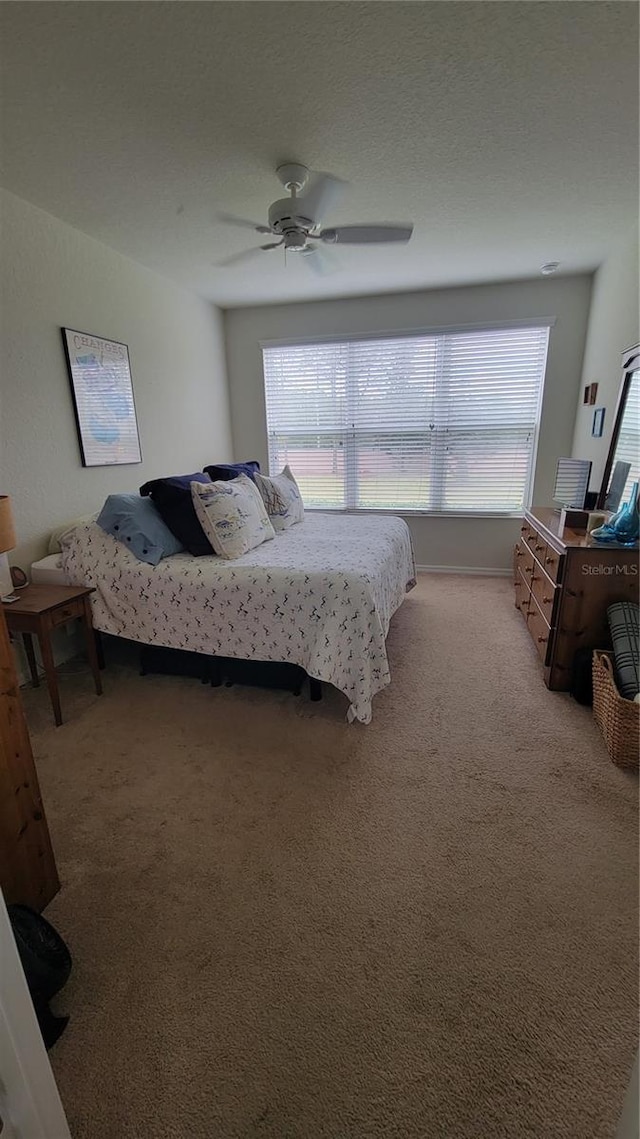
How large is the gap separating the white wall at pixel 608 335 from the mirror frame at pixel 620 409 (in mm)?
96

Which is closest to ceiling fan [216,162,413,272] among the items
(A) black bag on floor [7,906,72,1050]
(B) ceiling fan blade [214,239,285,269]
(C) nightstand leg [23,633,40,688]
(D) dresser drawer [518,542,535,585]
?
(B) ceiling fan blade [214,239,285,269]

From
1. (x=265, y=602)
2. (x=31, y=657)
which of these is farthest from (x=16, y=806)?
(x=31, y=657)

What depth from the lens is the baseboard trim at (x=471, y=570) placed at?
4484 mm

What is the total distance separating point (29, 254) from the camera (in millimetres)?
2512

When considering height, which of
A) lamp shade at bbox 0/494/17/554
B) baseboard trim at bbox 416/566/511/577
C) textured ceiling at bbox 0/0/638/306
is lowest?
baseboard trim at bbox 416/566/511/577

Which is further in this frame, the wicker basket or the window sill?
the window sill

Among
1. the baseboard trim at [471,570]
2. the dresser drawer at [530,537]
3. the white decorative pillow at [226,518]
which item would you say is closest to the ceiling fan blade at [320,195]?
the white decorative pillow at [226,518]

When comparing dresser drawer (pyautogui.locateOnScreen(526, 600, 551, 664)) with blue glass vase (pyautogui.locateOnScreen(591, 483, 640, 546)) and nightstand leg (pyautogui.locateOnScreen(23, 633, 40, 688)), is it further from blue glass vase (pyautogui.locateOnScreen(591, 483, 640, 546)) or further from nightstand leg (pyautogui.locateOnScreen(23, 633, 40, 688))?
nightstand leg (pyautogui.locateOnScreen(23, 633, 40, 688))

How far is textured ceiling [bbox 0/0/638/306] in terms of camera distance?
1457mm

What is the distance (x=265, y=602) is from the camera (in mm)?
2312

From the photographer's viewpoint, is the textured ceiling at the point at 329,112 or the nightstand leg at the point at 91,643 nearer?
the textured ceiling at the point at 329,112

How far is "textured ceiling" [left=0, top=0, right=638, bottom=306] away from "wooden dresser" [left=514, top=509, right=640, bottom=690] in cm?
179

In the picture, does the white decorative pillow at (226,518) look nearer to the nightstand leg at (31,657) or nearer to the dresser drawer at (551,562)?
the nightstand leg at (31,657)

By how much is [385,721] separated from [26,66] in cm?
286
